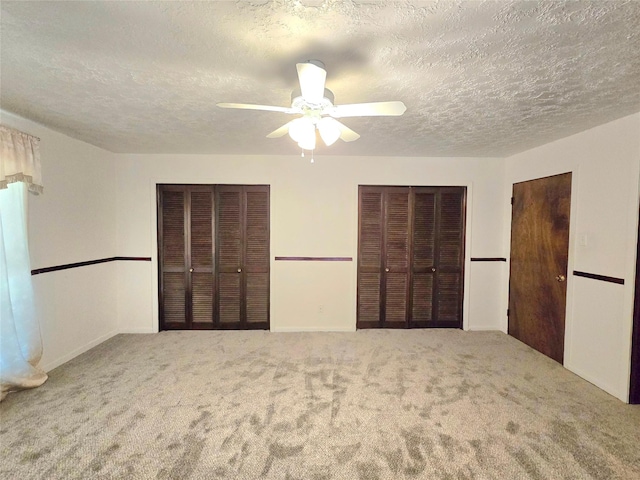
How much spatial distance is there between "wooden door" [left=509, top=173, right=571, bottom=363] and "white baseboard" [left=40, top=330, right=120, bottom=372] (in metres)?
4.89

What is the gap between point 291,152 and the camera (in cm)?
343

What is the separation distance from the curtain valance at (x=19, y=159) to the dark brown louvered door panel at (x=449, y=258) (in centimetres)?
414

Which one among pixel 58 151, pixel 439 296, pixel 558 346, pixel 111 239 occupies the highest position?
pixel 58 151

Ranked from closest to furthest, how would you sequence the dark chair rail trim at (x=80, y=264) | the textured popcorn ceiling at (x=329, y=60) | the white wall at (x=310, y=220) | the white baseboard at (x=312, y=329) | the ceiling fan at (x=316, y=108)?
the textured popcorn ceiling at (x=329, y=60), the ceiling fan at (x=316, y=108), the dark chair rail trim at (x=80, y=264), the white wall at (x=310, y=220), the white baseboard at (x=312, y=329)

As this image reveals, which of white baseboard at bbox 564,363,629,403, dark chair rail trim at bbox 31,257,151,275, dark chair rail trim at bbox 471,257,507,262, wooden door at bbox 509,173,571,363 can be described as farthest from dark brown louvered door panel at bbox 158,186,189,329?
white baseboard at bbox 564,363,629,403

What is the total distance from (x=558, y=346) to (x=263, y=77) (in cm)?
359

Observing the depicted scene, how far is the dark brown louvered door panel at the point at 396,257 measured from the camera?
3.69 m

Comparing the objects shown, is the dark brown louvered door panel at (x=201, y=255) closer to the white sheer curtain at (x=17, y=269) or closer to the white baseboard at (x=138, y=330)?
the white baseboard at (x=138, y=330)

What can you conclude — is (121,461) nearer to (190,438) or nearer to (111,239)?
(190,438)

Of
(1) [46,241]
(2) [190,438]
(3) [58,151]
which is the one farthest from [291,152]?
(2) [190,438]

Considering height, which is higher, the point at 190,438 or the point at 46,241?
the point at 46,241

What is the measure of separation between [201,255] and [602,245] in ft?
13.5

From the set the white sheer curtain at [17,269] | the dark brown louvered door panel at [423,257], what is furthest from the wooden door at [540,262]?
the white sheer curtain at [17,269]

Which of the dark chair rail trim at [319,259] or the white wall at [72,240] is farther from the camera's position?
the dark chair rail trim at [319,259]
